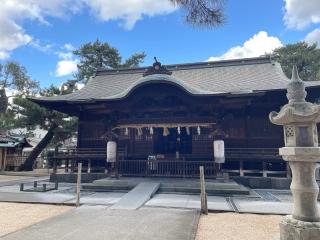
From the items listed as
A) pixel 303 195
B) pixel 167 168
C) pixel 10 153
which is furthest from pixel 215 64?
pixel 10 153

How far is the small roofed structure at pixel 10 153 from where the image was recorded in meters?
23.5

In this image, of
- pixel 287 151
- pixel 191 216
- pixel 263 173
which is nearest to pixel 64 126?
pixel 263 173

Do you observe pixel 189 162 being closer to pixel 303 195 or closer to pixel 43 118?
pixel 303 195

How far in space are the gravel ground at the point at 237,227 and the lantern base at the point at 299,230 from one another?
2.00 ft

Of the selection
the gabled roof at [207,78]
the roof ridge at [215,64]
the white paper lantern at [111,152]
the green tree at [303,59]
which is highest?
the green tree at [303,59]

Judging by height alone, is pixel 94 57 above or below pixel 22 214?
above

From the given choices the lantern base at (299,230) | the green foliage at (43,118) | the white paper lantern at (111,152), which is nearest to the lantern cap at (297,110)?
the lantern base at (299,230)

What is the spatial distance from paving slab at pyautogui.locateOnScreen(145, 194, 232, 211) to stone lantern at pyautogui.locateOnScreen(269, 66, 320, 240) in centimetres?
319

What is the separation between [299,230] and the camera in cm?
407

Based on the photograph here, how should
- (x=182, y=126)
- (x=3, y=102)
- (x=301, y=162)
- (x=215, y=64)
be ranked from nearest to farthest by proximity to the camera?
(x=301, y=162) → (x=182, y=126) → (x=215, y=64) → (x=3, y=102)

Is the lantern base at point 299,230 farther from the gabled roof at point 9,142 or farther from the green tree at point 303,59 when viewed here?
the green tree at point 303,59

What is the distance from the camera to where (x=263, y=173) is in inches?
476

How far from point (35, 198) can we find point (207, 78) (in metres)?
12.1

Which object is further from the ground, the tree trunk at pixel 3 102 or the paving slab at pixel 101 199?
the tree trunk at pixel 3 102
